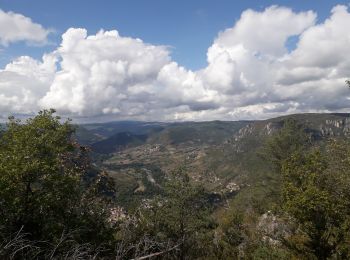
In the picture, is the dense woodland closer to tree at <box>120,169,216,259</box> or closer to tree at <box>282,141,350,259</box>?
tree at <box>282,141,350,259</box>

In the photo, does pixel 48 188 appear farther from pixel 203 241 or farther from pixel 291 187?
pixel 203 241

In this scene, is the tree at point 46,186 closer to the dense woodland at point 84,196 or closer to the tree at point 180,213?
the dense woodland at point 84,196

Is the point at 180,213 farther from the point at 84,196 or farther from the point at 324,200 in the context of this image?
the point at 324,200

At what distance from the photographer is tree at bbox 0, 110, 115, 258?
2372 cm

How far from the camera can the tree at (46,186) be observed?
934 inches

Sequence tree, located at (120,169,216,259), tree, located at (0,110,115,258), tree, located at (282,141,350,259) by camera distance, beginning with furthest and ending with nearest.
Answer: tree, located at (120,169,216,259), tree, located at (282,141,350,259), tree, located at (0,110,115,258)

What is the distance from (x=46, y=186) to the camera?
26.1 meters

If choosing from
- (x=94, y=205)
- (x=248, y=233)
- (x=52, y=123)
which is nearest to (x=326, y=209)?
(x=94, y=205)

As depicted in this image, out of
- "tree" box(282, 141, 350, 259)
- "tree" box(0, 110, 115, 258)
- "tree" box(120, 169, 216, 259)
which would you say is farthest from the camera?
"tree" box(120, 169, 216, 259)

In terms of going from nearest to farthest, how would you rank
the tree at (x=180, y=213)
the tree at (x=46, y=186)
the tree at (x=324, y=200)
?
the tree at (x=46, y=186) → the tree at (x=324, y=200) → the tree at (x=180, y=213)

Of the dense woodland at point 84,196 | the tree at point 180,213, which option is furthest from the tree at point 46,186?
the tree at point 180,213

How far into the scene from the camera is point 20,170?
23.8 metres

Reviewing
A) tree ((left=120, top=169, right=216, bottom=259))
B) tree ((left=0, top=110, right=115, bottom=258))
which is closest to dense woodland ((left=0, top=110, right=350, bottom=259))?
tree ((left=0, top=110, right=115, bottom=258))

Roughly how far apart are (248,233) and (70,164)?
33701 mm
